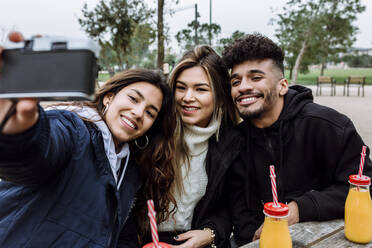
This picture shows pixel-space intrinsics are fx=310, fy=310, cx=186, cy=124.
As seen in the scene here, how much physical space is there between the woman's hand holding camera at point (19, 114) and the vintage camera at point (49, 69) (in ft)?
0.15

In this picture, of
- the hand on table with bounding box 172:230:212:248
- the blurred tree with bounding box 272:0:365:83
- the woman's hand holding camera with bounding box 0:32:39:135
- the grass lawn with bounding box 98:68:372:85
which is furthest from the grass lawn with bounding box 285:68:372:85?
the woman's hand holding camera with bounding box 0:32:39:135

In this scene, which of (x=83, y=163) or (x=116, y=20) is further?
(x=116, y=20)

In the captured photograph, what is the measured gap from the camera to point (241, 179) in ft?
8.16

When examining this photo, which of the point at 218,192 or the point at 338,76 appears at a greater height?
the point at 338,76

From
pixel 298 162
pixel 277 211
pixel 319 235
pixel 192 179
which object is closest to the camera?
pixel 277 211

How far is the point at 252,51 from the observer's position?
2.44 metres

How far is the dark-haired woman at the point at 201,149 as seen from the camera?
243 centimetres

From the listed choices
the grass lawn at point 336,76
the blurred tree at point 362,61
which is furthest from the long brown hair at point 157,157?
the blurred tree at point 362,61

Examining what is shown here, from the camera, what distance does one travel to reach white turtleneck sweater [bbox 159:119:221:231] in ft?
8.29

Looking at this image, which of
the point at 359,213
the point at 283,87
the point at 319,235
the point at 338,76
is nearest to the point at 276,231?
the point at 319,235

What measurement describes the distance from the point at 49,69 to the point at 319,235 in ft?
5.11

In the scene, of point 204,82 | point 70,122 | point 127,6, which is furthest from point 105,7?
point 70,122

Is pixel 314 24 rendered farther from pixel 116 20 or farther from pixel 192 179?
pixel 192 179

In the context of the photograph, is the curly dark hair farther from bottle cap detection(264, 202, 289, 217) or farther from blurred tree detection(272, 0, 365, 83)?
blurred tree detection(272, 0, 365, 83)
